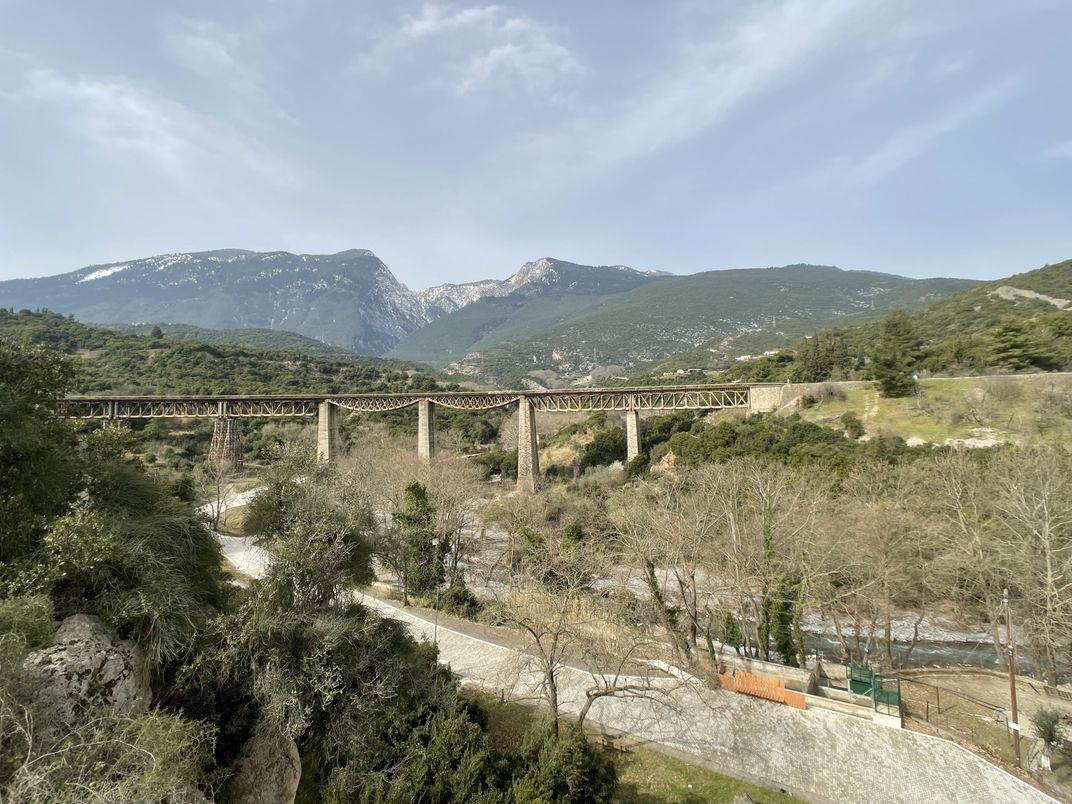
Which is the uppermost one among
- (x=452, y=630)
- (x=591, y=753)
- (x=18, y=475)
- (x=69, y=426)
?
(x=69, y=426)

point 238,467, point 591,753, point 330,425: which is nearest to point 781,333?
point 330,425

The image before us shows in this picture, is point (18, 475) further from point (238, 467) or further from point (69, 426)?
point (238, 467)

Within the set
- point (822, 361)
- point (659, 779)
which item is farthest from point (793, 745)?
point (822, 361)

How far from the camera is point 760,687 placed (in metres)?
13.3

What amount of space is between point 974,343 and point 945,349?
6.58ft

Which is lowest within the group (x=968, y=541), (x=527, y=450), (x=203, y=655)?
(x=527, y=450)

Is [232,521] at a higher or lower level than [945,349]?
lower

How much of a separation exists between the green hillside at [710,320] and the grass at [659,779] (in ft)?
301

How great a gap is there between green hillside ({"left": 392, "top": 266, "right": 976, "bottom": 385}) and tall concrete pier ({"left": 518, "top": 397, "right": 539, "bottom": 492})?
6357cm

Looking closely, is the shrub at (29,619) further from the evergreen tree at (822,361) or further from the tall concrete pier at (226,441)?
the evergreen tree at (822,361)

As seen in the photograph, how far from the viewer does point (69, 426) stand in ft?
31.5

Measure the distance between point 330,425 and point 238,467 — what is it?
8.97 metres

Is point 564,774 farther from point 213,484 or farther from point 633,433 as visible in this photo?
point 213,484

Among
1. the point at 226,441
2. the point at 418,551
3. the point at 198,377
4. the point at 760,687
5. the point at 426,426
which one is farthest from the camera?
the point at 198,377
